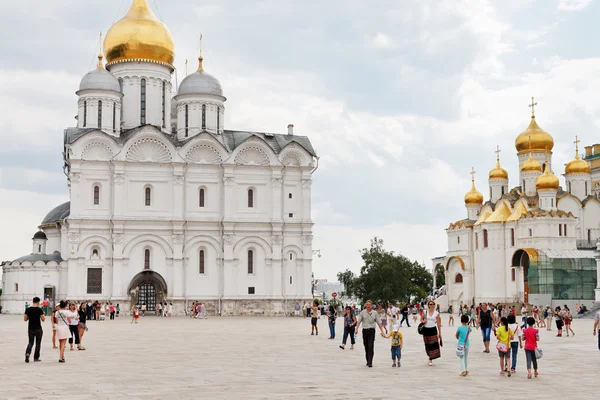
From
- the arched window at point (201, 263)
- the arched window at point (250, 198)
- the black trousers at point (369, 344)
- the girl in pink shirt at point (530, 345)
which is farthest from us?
the arched window at point (250, 198)

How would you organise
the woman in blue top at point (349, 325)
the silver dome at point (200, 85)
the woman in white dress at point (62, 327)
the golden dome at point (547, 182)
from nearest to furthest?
the woman in white dress at point (62, 327), the woman in blue top at point (349, 325), the silver dome at point (200, 85), the golden dome at point (547, 182)

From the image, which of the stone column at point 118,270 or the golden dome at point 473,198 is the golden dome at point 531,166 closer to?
the golden dome at point 473,198

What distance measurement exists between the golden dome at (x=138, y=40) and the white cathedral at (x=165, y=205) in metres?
0.07

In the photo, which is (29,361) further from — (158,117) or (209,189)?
(158,117)

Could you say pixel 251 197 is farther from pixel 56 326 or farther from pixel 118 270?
pixel 56 326

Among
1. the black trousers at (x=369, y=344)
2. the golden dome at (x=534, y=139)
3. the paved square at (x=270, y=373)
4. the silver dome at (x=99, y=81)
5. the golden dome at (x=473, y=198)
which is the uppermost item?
the silver dome at (x=99, y=81)

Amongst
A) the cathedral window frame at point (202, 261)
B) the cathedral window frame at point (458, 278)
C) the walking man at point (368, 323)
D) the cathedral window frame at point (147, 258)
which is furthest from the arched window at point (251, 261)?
the walking man at point (368, 323)

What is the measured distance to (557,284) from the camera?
52.5m

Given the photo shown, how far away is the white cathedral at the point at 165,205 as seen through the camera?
159 ft

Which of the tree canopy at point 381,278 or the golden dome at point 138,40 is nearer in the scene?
the golden dome at point 138,40

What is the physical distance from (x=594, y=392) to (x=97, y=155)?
40.8m

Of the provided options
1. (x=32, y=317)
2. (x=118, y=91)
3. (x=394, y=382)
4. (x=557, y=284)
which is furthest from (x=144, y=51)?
(x=394, y=382)

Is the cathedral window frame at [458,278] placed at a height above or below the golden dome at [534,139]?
below

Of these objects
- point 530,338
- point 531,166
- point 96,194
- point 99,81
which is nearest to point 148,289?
point 96,194
